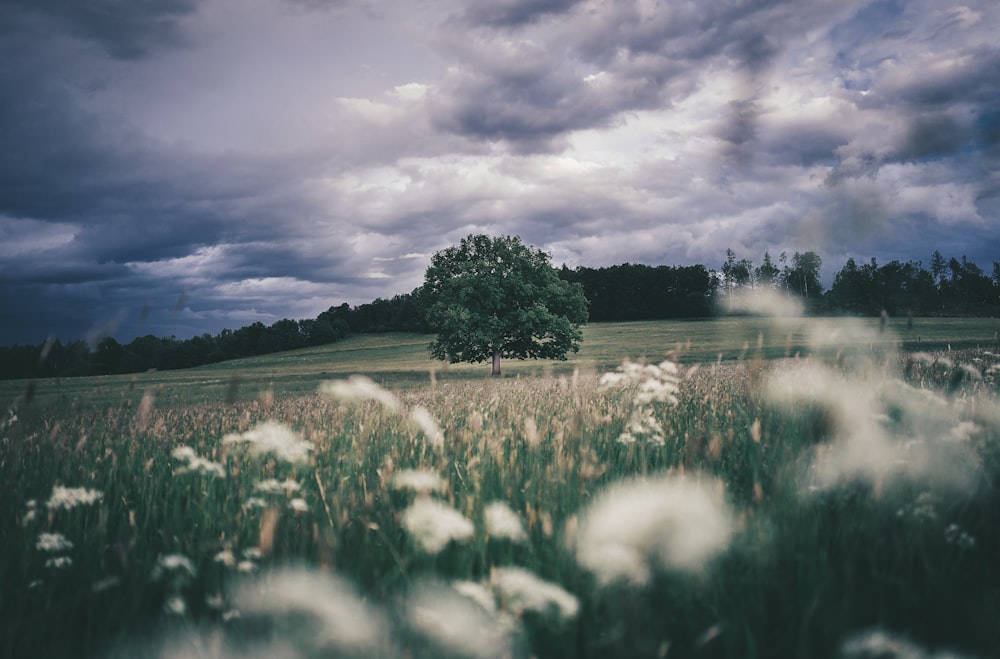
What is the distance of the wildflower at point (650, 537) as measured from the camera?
1.92 metres

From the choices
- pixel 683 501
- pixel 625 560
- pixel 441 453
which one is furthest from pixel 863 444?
pixel 441 453

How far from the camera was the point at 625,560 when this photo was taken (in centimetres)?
185

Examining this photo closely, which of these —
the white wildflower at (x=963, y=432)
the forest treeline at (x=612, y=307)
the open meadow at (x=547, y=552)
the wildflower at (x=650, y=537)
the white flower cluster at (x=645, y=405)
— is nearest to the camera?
the open meadow at (x=547, y=552)

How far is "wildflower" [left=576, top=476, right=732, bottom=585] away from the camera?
1.92m

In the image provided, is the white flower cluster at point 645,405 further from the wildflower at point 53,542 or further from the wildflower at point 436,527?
the wildflower at point 53,542

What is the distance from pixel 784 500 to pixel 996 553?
80cm

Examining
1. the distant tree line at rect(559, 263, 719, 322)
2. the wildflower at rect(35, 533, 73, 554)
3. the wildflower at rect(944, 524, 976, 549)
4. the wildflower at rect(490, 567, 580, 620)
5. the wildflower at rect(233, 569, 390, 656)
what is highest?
the distant tree line at rect(559, 263, 719, 322)

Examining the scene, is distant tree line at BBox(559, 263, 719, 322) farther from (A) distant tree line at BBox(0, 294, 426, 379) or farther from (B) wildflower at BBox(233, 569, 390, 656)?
(B) wildflower at BBox(233, 569, 390, 656)

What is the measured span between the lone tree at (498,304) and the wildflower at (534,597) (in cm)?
3021

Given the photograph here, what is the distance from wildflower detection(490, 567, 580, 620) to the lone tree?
3021 centimetres

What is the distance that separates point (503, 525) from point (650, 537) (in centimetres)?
60

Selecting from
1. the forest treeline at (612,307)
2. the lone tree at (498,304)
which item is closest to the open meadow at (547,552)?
the lone tree at (498,304)

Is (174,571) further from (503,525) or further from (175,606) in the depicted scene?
(503,525)

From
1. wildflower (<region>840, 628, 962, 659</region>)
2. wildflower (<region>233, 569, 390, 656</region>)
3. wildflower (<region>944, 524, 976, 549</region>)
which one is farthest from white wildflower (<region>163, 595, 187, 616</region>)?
wildflower (<region>944, 524, 976, 549</region>)
